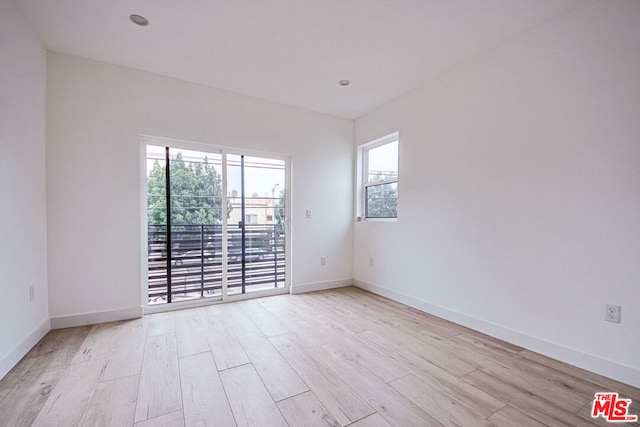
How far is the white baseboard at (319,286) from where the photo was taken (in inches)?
150

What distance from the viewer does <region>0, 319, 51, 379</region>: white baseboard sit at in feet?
6.01

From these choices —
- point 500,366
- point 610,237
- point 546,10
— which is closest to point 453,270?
point 500,366

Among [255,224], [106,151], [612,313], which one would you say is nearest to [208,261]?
[255,224]

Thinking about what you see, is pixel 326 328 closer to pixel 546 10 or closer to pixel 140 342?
pixel 140 342

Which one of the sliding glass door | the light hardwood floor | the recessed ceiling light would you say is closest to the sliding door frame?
the sliding glass door

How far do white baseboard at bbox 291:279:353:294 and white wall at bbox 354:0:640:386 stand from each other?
4.29ft

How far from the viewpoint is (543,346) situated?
83.9 inches

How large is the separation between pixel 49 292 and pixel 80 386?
1.33 meters

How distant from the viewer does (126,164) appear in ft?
9.29

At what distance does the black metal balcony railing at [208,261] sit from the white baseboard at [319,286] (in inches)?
8.7

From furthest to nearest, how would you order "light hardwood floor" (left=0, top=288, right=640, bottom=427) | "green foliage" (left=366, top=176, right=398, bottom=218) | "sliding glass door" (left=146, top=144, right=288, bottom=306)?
"green foliage" (left=366, top=176, right=398, bottom=218), "sliding glass door" (left=146, top=144, right=288, bottom=306), "light hardwood floor" (left=0, top=288, right=640, bottom=427)

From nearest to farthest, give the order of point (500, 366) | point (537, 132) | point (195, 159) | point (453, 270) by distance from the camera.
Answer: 1. point (500, 366)
2. point (537, 132)
3. point (453, 270)
4. point (195, 159)

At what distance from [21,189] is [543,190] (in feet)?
13.4

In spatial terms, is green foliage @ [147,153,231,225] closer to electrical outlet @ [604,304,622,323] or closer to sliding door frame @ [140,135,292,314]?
sliding door frame @ [140,135,292,314]
